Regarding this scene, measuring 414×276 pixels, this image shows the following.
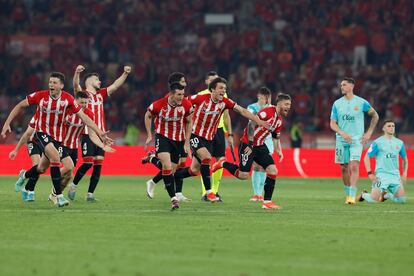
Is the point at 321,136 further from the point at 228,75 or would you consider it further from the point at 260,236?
the point at 260,236

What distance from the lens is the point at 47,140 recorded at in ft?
53.0

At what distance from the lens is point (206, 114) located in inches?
696

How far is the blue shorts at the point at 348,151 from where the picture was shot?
1834 centimetres

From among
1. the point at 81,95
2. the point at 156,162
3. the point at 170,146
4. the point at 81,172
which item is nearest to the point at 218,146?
the point at 156,162

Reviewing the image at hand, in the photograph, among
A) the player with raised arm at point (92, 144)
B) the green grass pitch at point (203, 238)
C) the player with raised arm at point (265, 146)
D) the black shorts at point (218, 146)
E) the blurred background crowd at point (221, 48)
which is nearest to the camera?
the green grass pitch at point (203, 238)

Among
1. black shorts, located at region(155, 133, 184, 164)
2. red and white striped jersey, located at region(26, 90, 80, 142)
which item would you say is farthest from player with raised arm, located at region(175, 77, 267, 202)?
red and white striped jersey, located at region(26, 90, 80, 142)

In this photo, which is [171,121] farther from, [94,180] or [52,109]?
[94,180]

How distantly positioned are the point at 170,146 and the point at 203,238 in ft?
18.0

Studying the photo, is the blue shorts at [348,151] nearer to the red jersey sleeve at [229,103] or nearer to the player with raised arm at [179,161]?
the red jersey sleeve at [229,103]

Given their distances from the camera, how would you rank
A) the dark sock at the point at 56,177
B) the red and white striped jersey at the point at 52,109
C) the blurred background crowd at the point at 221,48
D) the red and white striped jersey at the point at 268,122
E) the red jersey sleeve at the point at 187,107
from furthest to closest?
the blurred background crowd at the point at 221,48
the red and white striped jersey at the point at 268,122
the red jersey sleeve at the point at 187,107
the red and white striped jersey at the point at 52,109
the dark sock at the point at 56,177

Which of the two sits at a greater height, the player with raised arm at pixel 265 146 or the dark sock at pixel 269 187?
the player with raised arm at pixel 265 146

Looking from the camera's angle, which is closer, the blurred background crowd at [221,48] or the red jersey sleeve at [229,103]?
the red jersey sleeve at [229,103]

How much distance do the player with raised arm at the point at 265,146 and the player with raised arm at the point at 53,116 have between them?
8.48ft

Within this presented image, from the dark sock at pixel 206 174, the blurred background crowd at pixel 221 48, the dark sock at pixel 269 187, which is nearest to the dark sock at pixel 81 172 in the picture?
the dark sock at pixel 206 174
